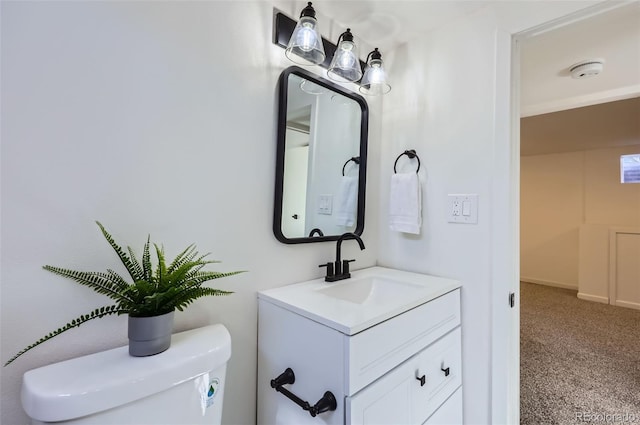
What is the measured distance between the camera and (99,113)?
785 mm

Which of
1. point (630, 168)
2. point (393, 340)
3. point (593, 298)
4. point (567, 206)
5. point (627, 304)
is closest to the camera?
point (393, 340)

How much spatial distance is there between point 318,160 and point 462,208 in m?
0.71

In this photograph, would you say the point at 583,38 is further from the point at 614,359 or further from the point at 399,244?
the point at 614,359

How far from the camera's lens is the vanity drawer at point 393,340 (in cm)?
79

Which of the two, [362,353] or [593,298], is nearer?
[362,353]

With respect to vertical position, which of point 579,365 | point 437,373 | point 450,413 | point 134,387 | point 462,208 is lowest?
point 579,365

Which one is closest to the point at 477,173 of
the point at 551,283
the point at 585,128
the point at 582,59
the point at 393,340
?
the point at 393,340

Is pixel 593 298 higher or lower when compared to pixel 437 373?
lower

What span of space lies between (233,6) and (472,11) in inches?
42.3

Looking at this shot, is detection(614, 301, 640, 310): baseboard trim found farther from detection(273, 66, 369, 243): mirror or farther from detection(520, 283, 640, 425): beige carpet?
detection(273, 66, 369, 243): mirror

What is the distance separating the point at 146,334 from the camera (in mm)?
709

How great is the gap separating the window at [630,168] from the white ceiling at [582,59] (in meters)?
2.96

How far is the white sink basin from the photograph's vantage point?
123 cm

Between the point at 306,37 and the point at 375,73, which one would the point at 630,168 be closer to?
the point at 375,73
